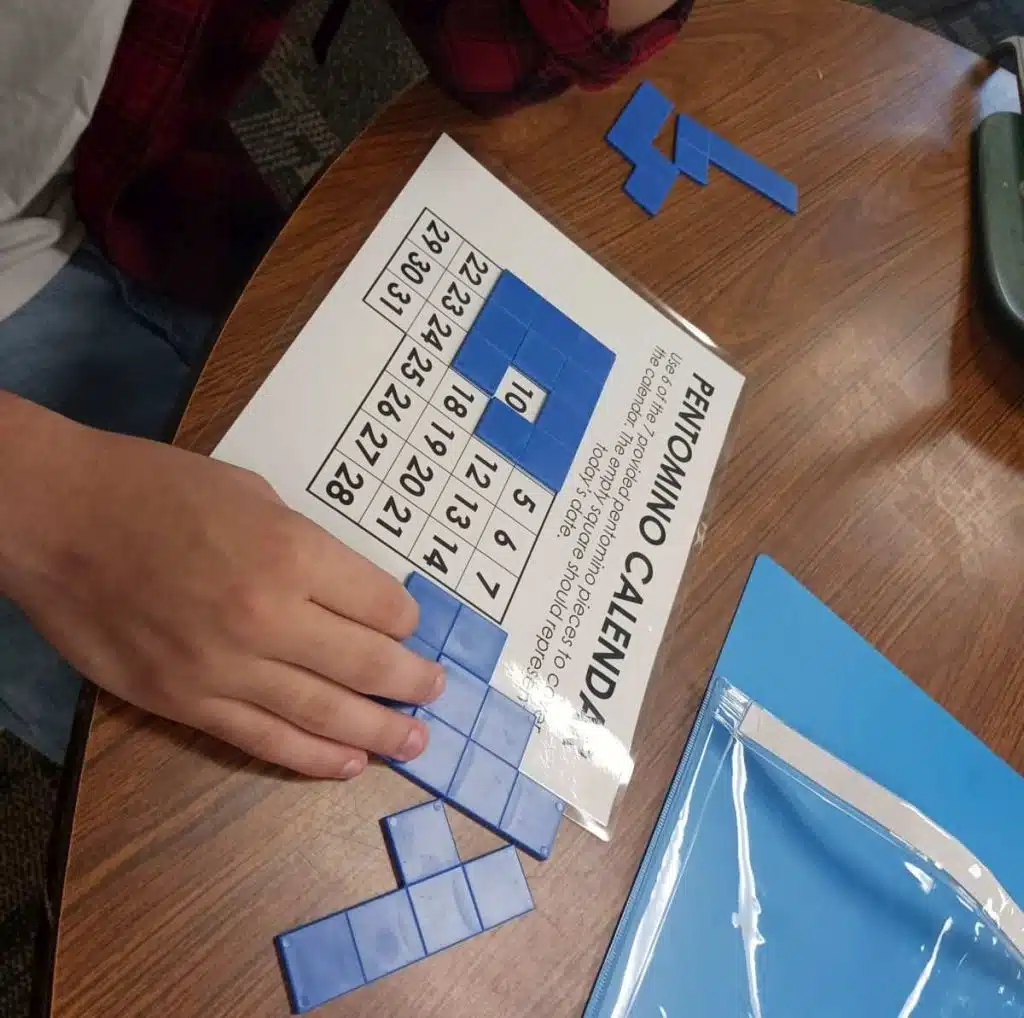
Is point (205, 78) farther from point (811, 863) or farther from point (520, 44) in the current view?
point (811, 863)

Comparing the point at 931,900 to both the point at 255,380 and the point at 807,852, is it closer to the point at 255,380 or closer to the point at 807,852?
the point at 807,852

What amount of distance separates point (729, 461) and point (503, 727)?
0.74ft

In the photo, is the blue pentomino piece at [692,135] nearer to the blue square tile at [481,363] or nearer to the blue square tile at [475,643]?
the blue square tile at [481,363]

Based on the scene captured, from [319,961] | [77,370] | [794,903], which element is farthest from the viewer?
[77,370]

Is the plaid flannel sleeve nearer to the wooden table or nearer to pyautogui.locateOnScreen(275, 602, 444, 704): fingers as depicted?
the wooden table

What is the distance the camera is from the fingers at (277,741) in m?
0.34

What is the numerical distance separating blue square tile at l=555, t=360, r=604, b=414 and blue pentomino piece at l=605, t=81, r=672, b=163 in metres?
0.17

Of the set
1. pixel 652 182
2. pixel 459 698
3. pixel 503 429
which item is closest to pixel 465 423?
pixel 503 429

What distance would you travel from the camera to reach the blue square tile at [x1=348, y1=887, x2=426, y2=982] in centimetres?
34

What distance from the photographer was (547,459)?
46 centimetres

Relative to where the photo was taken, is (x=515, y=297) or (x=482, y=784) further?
(x=515, y=297)

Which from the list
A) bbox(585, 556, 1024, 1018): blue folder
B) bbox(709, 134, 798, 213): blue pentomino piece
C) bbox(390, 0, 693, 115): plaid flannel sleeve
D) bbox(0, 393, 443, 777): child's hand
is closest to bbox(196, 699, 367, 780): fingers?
bbox(0, 393, 443, 777): child's hand

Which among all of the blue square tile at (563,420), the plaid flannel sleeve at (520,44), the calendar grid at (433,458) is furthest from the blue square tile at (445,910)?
the plaid flannel sleeve at (520,44)

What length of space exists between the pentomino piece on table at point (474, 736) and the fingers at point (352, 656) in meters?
0.01
